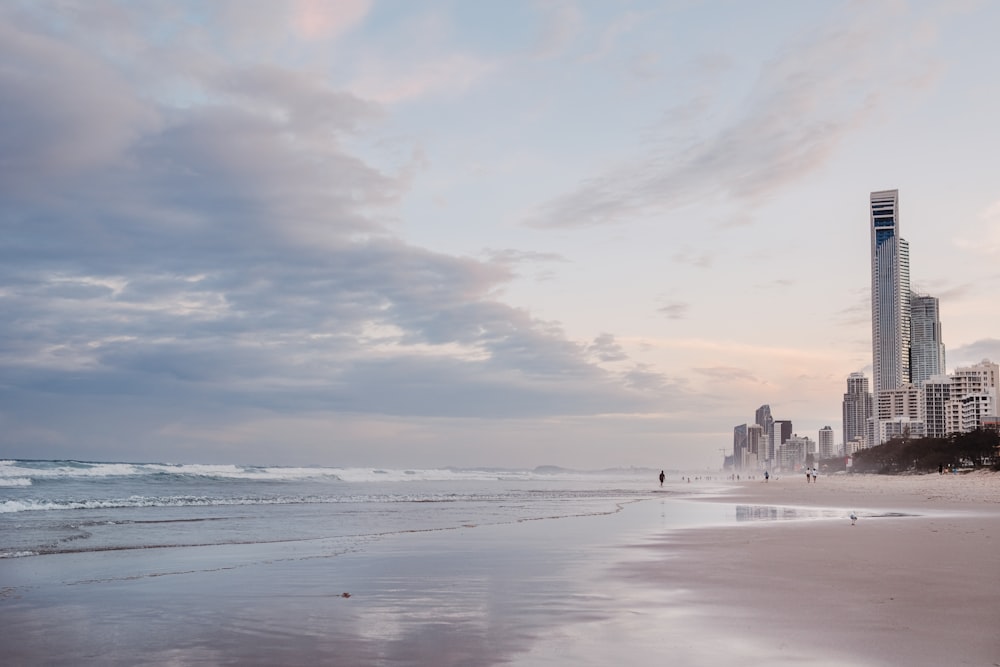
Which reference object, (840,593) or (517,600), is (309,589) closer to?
(517,600)

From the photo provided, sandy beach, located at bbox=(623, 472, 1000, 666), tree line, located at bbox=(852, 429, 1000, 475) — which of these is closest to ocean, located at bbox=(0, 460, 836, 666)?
sandy beach, located at bbox=(623, 472, 1000, 666)

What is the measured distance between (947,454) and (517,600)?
5228 inches

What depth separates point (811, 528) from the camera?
74.7 feet

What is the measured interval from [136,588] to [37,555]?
265 inches

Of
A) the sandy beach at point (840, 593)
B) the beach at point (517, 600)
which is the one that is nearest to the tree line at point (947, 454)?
the sandy beach at point (840, 593)

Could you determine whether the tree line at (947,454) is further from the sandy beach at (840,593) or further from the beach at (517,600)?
the beach at (517,600)

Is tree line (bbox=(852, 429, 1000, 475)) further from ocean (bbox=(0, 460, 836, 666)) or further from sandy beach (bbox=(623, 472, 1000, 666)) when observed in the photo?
ocean (bbox=(0, 460, 836, 666))

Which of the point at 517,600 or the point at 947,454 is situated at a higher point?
the point at 947,454

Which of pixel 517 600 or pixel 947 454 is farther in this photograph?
pixel 947 454

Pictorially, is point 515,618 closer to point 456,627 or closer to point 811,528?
point 456,627

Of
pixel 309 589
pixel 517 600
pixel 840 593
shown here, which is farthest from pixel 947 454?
pixel 309 589

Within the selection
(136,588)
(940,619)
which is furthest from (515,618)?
(136,588)

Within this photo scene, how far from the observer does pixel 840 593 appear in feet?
35.7

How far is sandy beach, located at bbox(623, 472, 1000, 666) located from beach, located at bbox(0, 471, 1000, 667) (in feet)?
0.13
